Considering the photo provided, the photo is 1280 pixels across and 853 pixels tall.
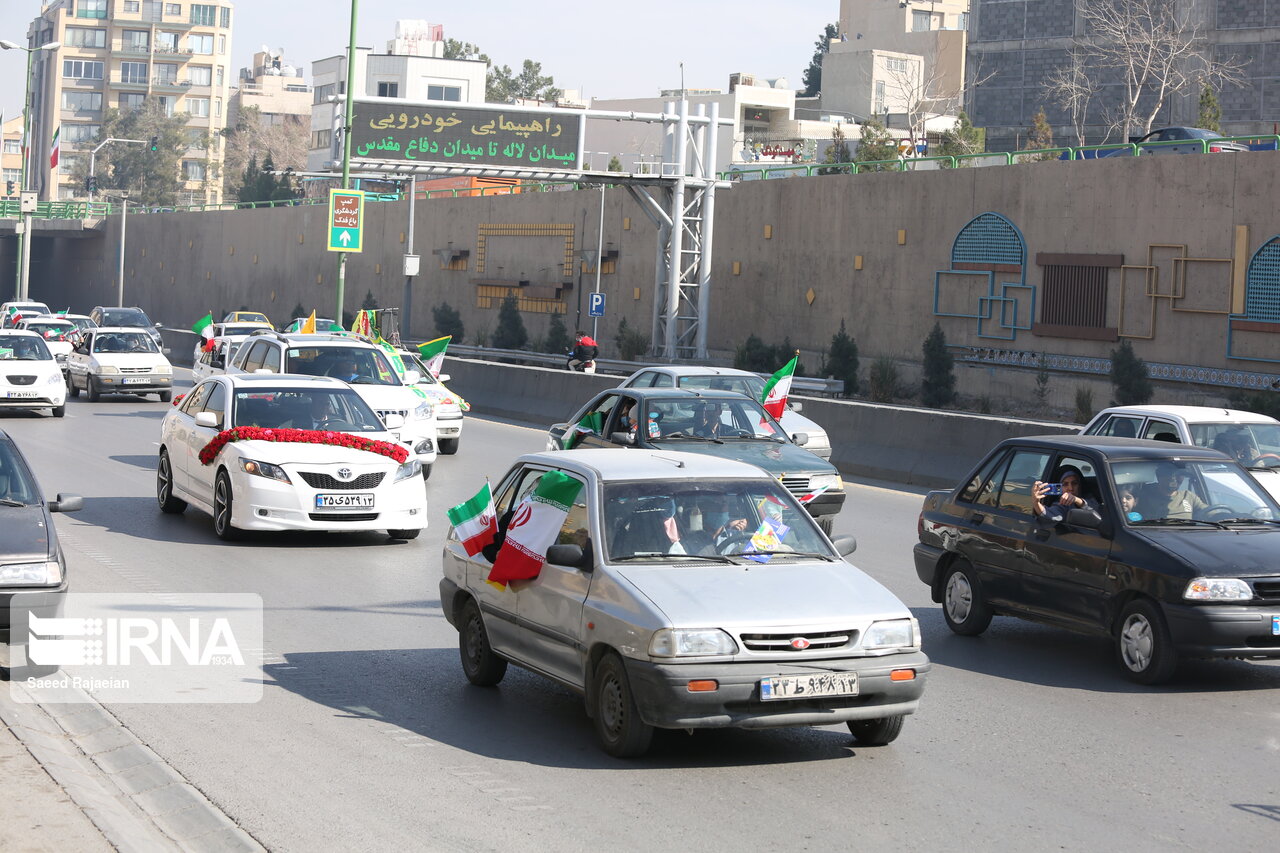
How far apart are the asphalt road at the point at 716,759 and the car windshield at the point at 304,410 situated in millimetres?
3874

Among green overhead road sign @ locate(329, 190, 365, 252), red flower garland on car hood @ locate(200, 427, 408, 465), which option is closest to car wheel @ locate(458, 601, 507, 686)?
red flower garland on car hood @ locate(200, 427, 408, 465)

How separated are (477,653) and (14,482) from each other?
10.4 ft

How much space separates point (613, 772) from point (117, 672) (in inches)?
145

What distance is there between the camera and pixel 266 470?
14.6m

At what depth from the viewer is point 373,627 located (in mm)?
11000

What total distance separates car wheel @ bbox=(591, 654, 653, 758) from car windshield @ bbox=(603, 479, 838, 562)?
2.01 feet

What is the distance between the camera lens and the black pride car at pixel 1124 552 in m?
9.32

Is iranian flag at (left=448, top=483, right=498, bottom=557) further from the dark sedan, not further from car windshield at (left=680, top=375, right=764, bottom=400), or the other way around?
car windshield at (left=680, top=375, right=764, bottom=400)

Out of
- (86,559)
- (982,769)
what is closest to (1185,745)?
(982,769)

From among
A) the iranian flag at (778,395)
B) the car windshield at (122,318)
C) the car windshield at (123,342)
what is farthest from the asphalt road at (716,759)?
the car windshield at (122,318)

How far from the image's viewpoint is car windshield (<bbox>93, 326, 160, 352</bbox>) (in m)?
34.1

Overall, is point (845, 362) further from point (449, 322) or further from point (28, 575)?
point (28, 575)

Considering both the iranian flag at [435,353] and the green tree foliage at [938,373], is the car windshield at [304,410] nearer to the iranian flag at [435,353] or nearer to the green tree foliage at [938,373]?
the iranian flag at [435,353]

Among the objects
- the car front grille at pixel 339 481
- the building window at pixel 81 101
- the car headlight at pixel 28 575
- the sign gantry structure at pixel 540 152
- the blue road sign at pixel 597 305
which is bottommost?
the car headlight at pixel 28 575
